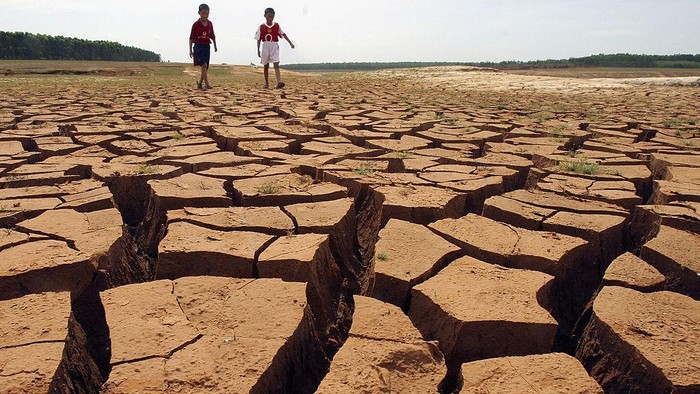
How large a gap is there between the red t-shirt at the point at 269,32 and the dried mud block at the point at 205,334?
25.0ft

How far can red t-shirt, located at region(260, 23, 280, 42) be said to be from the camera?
8586 millimetres

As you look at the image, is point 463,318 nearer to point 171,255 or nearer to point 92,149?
point 171,255

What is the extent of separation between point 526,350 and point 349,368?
54 cm

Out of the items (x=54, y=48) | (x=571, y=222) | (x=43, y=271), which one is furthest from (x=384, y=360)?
(x=54, y=48)

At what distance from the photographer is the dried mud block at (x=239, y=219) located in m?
2.09

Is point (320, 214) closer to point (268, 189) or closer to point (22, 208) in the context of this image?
point (268, 189)

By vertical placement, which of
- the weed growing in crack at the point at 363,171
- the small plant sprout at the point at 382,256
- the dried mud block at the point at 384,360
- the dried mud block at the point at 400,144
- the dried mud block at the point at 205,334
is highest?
the dried mud block at the point at 400,144

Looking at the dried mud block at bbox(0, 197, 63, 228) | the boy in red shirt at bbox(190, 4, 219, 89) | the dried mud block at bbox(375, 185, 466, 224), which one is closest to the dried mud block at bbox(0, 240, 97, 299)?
the dried mud block at bbox(0, 197, 63, 228)

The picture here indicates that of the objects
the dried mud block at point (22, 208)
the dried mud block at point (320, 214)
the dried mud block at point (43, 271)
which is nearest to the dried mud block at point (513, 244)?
the dried mud block at point (320, 214)

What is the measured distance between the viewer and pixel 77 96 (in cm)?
745

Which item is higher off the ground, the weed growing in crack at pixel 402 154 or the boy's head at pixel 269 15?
the boy's head at pixel 269 15

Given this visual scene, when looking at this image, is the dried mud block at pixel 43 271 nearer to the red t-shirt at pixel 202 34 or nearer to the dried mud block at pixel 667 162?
the dried mud block at pixel 667 162

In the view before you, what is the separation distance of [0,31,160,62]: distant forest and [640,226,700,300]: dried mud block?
41649 millimetres

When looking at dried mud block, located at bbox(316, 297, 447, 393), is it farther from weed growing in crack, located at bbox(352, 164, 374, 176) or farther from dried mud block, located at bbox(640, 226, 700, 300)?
weed growing in crack, located at bbox(352, 164, 374, 176)
